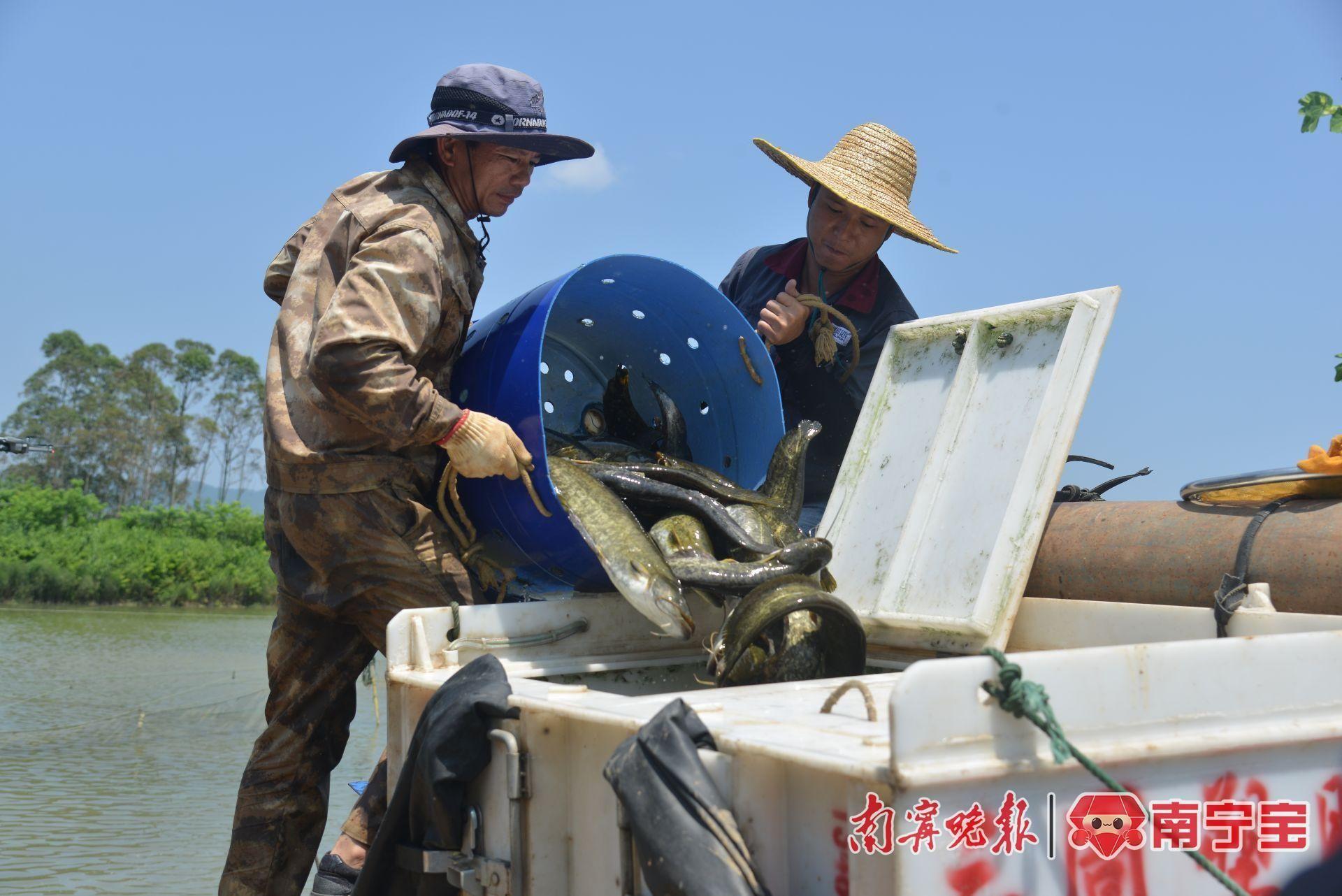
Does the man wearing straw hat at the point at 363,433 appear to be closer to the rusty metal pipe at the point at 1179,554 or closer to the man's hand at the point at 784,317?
the man's hand at the point at 784,317

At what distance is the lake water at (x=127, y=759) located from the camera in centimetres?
591

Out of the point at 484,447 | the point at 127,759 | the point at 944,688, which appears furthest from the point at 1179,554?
the point at 127,759

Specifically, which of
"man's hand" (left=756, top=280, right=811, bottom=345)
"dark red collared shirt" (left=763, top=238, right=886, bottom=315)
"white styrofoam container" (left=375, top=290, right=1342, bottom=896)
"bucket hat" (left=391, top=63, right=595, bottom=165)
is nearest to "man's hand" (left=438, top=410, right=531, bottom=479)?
"white styrofoam container" (left=375, top=290, right=1342, bottom=896)

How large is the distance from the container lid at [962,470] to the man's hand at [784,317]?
49cm

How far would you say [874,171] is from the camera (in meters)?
5.14

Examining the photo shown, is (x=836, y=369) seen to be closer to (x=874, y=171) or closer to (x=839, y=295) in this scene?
(x=839, y=295)

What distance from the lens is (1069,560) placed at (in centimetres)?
383

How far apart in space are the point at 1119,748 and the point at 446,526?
2.35 metres

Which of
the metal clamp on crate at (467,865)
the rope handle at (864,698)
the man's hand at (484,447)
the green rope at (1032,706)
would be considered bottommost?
the metal clamp on crate at (467,865)

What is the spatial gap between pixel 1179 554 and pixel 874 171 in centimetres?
225

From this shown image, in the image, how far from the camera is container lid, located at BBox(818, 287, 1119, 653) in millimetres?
3820

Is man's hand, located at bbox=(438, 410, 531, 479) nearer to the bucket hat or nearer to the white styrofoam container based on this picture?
the white styrofoam container

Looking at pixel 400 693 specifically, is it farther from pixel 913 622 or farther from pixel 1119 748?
pixel 1119 748

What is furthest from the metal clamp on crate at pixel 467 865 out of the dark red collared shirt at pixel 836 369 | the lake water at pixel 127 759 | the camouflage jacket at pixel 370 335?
the lake water at pixel 127 759
